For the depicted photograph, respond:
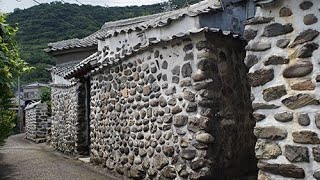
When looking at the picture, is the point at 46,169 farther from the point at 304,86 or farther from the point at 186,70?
the point at 304,86

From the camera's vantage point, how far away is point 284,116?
2.82 m

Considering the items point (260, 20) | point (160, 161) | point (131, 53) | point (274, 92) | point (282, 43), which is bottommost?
point (160, 161)

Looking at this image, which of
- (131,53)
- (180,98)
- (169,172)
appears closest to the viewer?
(180,98)

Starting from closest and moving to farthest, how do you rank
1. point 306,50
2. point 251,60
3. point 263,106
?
point 306,50, point 263,106, point 251,60

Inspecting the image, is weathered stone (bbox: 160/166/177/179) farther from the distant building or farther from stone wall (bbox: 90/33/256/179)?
the distant building

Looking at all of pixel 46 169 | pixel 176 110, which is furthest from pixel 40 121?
pixel 176 110

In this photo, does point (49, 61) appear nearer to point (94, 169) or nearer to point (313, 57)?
point (94, 169)

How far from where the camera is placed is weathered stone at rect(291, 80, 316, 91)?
2692mm

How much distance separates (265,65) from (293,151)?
74 centimetres

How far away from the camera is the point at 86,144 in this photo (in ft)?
32.9

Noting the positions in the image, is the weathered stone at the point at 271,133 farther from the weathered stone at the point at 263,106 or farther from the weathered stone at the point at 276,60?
the weathered stone at the point at 276,60

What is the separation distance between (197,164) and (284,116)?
233cm

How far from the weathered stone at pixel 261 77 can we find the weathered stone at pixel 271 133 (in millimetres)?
384

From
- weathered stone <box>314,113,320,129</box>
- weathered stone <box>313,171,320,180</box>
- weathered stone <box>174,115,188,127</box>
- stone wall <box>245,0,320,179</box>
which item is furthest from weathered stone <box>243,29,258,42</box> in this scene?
weathered stone <box>174,115,188,127</box>
